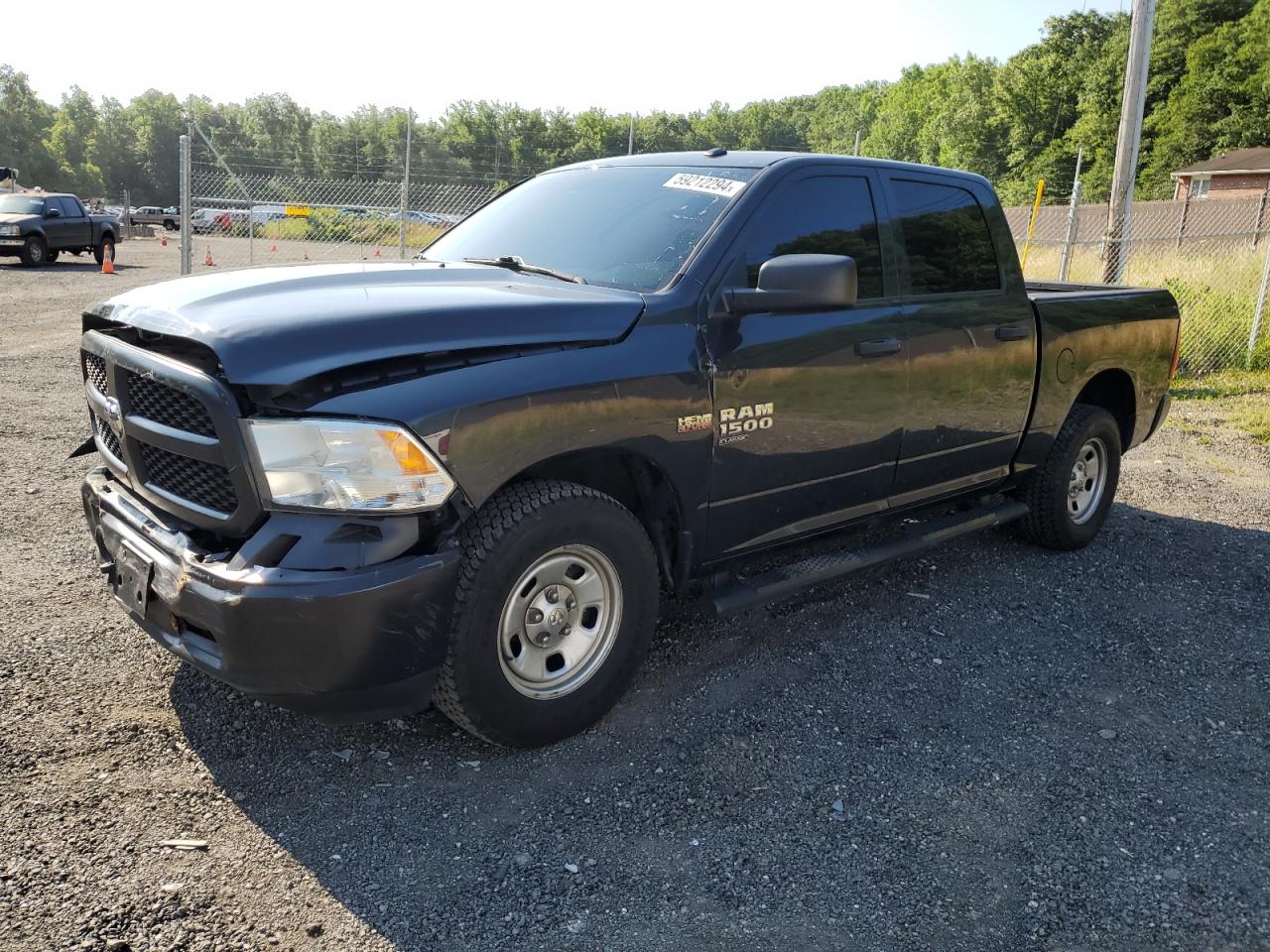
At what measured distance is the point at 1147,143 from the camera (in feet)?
206

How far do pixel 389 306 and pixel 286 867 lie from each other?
158cm

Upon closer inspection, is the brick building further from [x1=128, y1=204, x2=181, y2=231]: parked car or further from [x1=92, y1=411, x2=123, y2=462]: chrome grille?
[x1=92, y1=411, x2=123, y2=462]: chrome grille

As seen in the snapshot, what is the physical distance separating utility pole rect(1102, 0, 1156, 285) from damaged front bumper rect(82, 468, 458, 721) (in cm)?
1092

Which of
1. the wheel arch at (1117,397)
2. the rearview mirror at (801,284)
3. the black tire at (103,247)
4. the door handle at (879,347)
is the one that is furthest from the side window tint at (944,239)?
the black tire at (103,247)

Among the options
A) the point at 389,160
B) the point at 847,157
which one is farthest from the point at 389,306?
the point at 389,160

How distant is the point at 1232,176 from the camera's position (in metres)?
47.5

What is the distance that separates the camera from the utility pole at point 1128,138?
440 inches

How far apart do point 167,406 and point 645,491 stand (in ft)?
5.05

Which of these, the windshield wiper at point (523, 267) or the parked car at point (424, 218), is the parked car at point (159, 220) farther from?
the windshield wiper at point (523, 267)

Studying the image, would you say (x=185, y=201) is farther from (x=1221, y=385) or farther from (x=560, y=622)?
(x=1221, y=385)

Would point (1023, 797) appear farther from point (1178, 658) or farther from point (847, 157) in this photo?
point (847, 157)

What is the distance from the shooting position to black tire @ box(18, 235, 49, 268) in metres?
20.7

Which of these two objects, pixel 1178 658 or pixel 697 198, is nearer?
pixel 697 198

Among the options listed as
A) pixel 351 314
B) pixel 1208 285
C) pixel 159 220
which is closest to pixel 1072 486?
pixel 351 314
